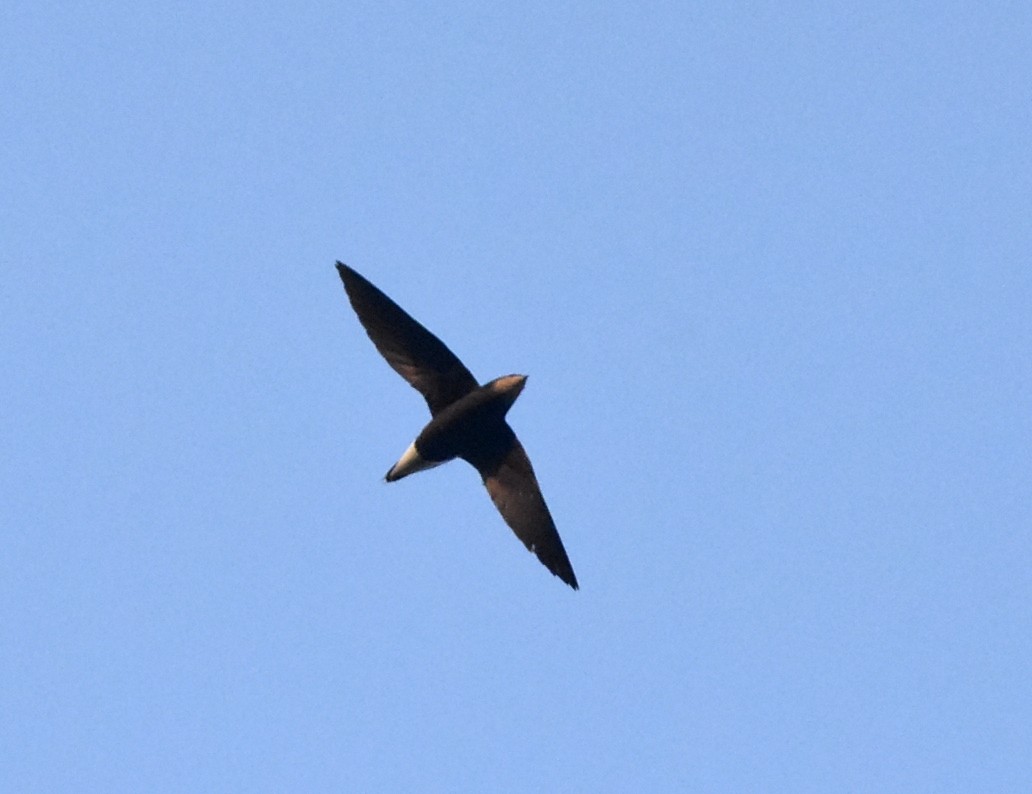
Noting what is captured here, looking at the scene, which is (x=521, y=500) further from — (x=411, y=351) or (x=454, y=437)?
(x=411, y=351)

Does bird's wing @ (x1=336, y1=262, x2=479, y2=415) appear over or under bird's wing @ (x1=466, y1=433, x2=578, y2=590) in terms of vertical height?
over

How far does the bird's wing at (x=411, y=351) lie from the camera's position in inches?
837

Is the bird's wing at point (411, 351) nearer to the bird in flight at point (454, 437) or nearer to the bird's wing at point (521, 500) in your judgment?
the bird in flight at point (454, 437)

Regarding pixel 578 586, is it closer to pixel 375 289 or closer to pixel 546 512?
pixel 546 512

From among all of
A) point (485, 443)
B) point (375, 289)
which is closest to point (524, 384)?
point (485, 443)

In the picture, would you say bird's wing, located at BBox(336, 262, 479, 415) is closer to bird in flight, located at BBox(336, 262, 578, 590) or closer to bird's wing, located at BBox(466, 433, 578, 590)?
bird in flight, located at BBox(336, 262, 578, 590)

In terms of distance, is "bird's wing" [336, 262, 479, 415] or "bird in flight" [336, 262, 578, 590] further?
"bird's wing" [336, 262, 479, 415]

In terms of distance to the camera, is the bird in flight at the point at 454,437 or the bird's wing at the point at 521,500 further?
the bird's wing at the point at 521,500

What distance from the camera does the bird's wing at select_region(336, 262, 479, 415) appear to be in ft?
69.7

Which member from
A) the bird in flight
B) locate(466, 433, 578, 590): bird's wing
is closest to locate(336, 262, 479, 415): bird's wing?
the bird in flight

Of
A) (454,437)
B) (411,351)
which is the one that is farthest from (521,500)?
(411,351)

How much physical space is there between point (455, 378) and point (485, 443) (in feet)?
3.24

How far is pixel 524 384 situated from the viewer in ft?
67.5

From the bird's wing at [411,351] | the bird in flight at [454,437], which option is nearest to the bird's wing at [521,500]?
the bird in flight at [454,437]
